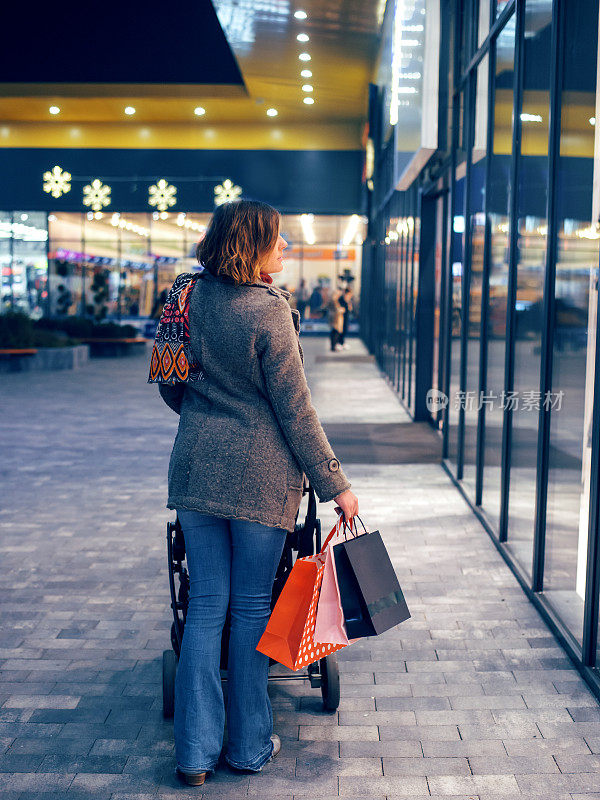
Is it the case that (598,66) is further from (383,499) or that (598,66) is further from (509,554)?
(383,499)

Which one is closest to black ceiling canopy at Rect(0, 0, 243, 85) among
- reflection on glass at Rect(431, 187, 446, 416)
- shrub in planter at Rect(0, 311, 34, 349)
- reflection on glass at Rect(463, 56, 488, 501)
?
shrub in planter at Rect(0, 311, 34, 349)

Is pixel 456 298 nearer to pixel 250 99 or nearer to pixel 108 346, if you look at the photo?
pixel 108 346

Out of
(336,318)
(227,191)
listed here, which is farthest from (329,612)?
(227,191)

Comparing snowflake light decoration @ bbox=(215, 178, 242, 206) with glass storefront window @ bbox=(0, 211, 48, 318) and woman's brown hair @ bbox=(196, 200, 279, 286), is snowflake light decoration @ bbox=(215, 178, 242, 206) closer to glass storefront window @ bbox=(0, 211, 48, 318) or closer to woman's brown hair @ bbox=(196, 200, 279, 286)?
glass storefront window @ bbox=(0, 211, 48, 318)

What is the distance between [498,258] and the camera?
226 inches

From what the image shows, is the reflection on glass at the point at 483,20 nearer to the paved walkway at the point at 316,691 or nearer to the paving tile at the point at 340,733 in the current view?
the paved walkway at the point at 316,691

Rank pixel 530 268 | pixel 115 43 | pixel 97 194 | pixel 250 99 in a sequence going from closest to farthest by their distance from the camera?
pixel 530 268
pixel 115 43
pixel 250 99
pixel 97 194

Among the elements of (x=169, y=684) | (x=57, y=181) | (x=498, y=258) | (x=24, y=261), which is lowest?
(x=169, y=684)

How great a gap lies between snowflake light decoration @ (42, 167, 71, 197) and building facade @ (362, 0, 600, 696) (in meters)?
23.9

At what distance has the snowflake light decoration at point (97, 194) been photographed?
3100 centimetres

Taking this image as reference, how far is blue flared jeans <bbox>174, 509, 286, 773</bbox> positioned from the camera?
277 centimetres

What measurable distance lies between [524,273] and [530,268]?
0.42 ft

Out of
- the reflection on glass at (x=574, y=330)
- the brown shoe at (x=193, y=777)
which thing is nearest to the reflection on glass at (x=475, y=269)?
the reflection on glass at (x=574, y=330)

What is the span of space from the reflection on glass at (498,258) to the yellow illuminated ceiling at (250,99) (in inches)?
470
